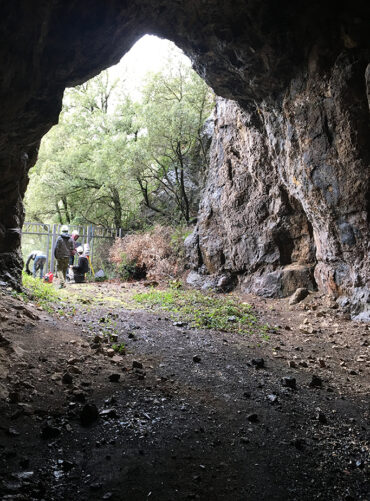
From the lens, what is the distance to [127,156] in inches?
573

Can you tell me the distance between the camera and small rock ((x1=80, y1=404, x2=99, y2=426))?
9.37ft

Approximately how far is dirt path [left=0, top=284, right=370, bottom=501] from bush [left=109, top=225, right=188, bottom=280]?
24.9 feet

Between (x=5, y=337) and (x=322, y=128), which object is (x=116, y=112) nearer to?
(x=322, y=128)

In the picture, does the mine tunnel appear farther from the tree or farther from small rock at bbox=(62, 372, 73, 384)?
the tree

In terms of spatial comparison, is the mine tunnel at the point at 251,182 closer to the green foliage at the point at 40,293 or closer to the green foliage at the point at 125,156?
the green foliage at the point at 40,293

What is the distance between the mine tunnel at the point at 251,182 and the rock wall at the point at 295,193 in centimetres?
3

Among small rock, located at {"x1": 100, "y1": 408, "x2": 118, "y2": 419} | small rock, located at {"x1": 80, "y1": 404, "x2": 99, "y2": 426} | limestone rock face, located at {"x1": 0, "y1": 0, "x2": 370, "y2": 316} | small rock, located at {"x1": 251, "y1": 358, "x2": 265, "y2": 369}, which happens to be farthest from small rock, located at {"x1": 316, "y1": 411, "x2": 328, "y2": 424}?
limestone rock face, located at {"x1": 0, "y1": 0, "x2": 370, "y2": 316}

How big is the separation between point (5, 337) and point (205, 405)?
2.53 m

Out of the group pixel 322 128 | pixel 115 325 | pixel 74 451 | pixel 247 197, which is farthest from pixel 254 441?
pixel 247 197

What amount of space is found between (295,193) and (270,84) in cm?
246

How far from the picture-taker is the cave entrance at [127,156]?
14.4 metres

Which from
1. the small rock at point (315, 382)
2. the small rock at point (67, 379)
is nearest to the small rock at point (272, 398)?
the small rock at point (315, 382)

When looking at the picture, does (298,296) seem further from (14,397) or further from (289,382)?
(14,397)

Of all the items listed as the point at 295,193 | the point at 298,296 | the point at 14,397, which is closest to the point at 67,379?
the point at 14,397
